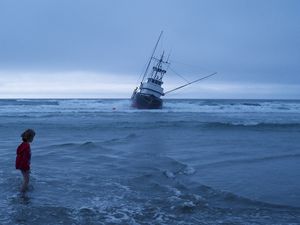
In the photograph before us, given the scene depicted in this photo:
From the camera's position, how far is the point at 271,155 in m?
13.9

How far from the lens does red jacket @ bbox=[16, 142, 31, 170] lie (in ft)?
26.5

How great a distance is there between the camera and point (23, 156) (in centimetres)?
813

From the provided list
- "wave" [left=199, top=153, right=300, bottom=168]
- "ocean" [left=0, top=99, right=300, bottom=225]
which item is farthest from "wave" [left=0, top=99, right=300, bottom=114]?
"wave" [left=199, top=153, right=300, bottom=168]

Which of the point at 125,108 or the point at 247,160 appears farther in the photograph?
the point at 125,108

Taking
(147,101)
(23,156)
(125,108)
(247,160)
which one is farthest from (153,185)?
(125,108)

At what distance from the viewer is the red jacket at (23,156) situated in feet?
26.5

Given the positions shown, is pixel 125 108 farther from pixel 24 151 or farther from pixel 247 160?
pixel 24 151

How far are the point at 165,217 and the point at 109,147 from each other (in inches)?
380

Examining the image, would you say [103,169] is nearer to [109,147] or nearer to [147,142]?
[109,147]

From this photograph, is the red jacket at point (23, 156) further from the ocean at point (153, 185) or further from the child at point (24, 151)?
the ocean at point (153, 185)

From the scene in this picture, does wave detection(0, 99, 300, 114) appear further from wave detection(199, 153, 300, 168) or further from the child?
the child

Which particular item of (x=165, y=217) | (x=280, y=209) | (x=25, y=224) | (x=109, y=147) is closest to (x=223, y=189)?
(x=280, y=209)

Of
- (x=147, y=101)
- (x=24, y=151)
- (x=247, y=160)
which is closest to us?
(x=24, y=151)

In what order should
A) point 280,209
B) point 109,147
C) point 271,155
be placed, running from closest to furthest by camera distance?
point 280,209 → point 271,155 → point 109,147
